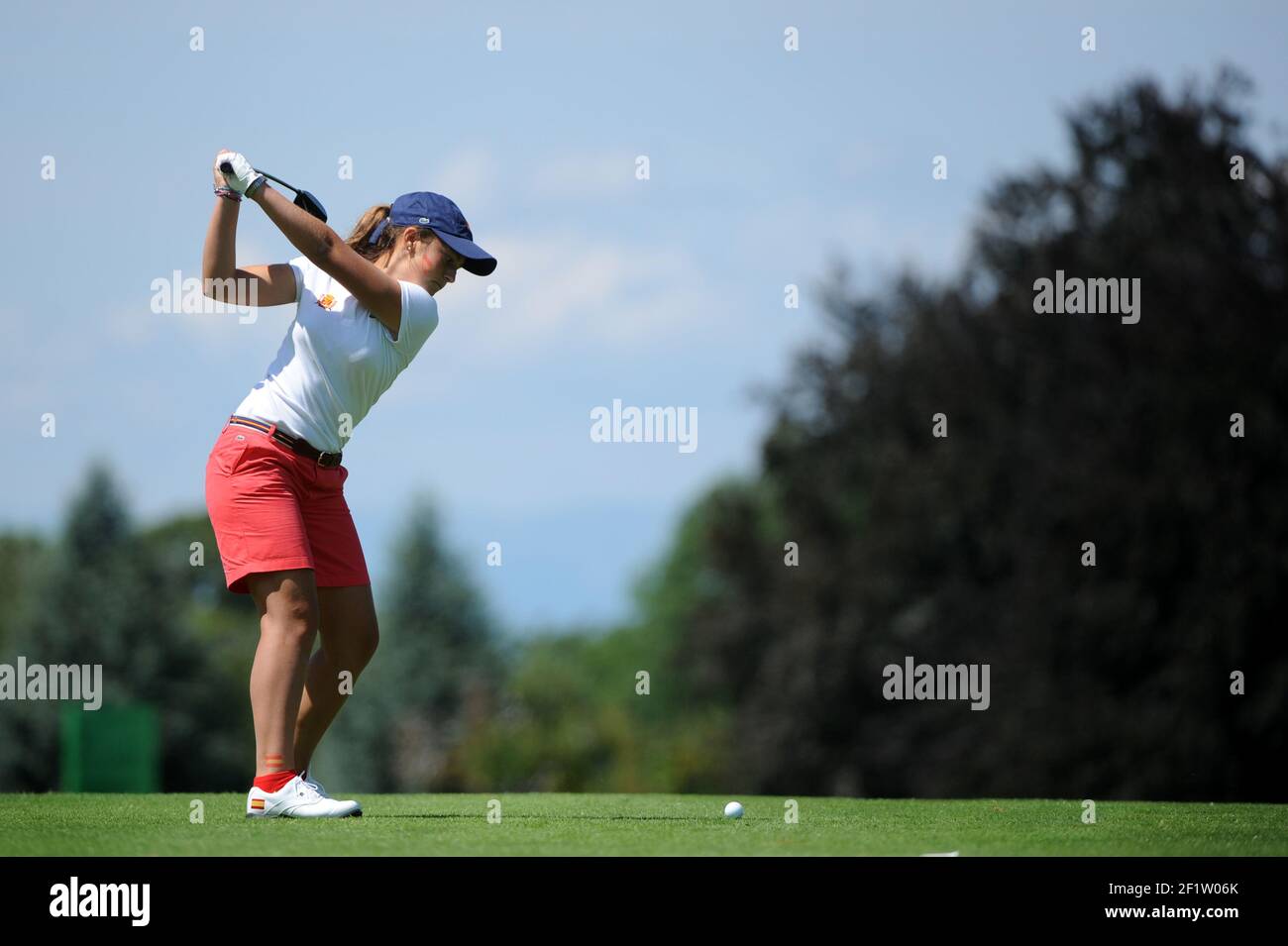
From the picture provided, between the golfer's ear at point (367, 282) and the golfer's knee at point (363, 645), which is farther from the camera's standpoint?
the golfer's knee at point (363, 645)

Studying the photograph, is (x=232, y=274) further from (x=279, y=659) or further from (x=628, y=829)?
(x=628, y=829)

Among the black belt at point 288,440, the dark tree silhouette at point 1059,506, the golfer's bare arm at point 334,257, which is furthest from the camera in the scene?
the dark tree silhouette at point 1059,506

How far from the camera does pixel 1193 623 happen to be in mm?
26391

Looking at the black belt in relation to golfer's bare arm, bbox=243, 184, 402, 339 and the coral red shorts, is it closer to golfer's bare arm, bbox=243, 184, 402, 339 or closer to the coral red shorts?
the coral red shorts

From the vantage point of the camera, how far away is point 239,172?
23.2ft

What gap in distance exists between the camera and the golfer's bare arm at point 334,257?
6.96 meters

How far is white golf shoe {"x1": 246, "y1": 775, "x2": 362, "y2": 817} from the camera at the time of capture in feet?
23.6

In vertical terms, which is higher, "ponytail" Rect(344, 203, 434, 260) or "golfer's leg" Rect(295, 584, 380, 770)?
"ponytail" Rect(344, 203, 434, 260)

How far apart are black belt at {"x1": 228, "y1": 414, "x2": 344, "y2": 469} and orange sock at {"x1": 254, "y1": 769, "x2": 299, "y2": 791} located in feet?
4.39

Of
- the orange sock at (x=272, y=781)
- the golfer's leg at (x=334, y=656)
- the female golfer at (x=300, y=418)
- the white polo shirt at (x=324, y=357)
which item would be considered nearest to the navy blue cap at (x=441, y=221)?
the female golfer at (x=300, y=418)

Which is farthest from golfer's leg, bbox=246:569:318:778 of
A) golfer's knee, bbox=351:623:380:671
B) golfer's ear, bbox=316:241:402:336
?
golfer's ear, bbox=316:241:402:336

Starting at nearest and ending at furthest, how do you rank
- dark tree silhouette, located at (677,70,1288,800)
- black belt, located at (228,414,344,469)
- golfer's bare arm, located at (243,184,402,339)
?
golfer's bare arm, located at (243,184,402,339)
black belt, located at (228,414,344,469)
dark tree silhouette, located at (677,70,1288,800)

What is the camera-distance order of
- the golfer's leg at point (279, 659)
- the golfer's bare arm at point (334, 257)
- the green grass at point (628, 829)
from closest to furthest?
the green grass at point (628, 829) < the golfer's bare arm at point (334, 257) < the golfer's leg at point (279, 659)

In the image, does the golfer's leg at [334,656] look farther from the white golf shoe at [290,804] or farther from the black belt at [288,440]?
the black belt at [288,440]
